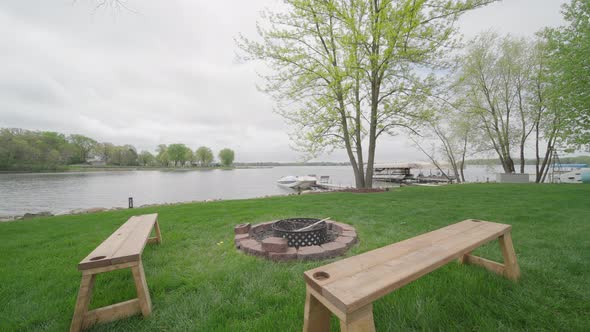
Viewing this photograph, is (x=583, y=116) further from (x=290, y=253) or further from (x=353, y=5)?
(x=290, y=253)

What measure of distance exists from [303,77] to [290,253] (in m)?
7.99

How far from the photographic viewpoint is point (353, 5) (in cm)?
840

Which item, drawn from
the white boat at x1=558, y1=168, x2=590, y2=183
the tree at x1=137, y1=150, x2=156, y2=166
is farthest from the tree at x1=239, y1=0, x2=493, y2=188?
the tree at x1=137, y1=150, x2=156, y2=166

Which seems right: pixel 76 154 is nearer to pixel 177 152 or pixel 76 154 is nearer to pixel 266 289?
pixel 177 152

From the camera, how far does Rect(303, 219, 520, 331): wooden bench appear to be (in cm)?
98

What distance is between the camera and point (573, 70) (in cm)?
738

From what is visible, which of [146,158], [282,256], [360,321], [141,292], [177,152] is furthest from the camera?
[146,158]

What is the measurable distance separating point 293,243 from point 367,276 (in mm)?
2047

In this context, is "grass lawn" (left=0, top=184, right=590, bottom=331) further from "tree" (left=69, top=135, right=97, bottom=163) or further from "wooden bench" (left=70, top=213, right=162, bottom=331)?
"tree" (left=69, top=135, right=97, bottom=163)

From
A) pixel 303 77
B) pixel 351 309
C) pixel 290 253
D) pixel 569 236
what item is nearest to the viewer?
pixel 351 309

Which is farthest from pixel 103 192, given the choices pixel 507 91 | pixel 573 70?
pixel 507 91

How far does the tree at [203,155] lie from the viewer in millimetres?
77688

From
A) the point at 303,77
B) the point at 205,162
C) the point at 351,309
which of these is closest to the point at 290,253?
the point at 351,309

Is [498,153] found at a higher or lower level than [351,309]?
higher
